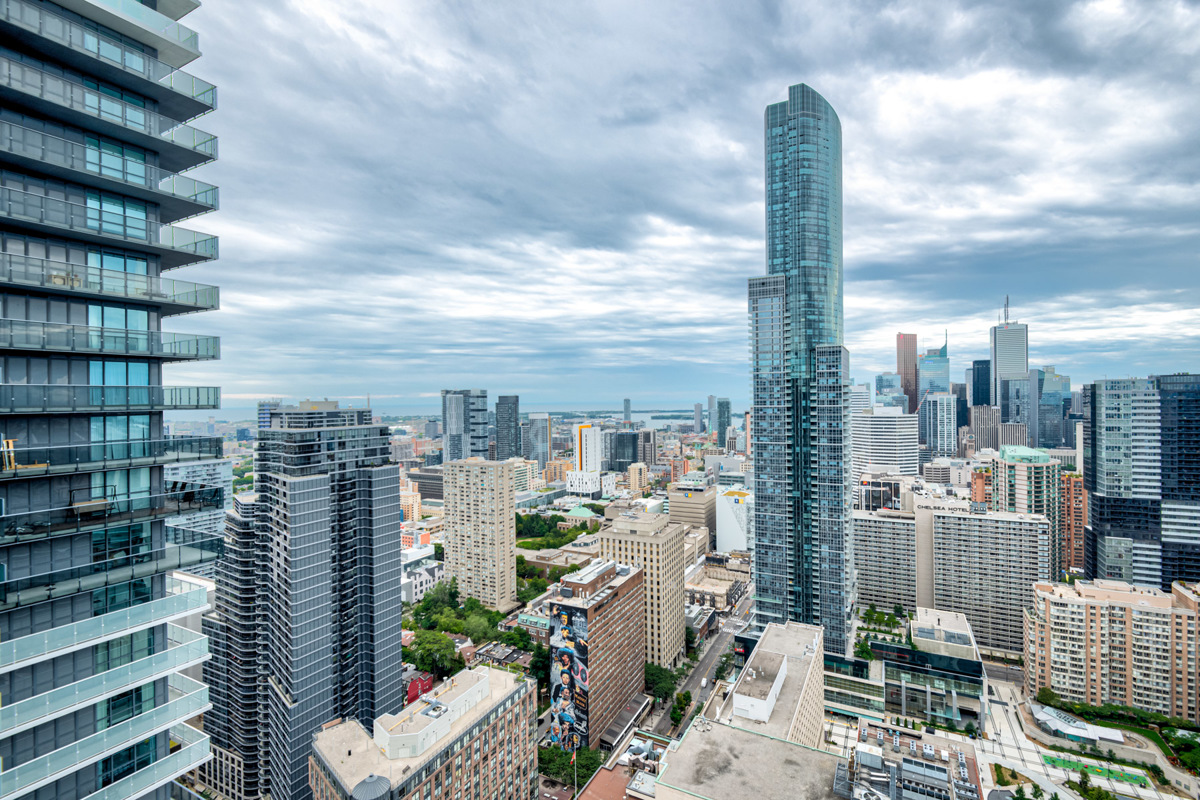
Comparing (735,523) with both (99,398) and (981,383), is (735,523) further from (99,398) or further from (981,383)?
(981,383)

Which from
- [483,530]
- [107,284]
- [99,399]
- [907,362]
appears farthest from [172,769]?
[907,362]

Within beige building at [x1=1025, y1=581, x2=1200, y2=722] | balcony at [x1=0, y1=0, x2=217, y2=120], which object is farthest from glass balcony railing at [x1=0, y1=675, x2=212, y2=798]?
beige building at [x1=1025, y1=581, x2=1200, y2=722]

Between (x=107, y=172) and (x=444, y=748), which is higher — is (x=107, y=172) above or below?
above

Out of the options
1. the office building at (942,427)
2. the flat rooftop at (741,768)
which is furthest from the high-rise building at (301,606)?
the office building at (942,427)

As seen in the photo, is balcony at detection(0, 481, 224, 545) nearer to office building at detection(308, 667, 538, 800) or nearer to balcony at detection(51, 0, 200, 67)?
balcony at detection(51, 0, 200, 67)

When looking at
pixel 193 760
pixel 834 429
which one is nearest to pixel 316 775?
pixel 193 760
